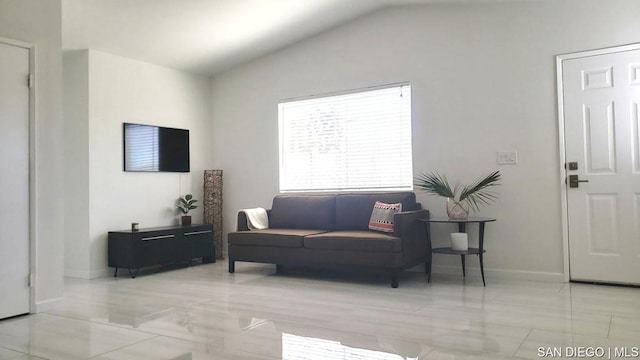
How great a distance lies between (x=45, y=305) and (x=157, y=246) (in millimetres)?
1599

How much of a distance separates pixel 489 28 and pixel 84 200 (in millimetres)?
4510

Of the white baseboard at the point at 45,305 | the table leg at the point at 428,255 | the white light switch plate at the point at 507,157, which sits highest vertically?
the white light switch plate at the point at 507,157

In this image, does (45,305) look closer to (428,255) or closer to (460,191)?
(428,255)

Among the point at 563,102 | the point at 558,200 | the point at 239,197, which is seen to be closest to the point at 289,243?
the point at 239,197

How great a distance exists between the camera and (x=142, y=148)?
535 cm

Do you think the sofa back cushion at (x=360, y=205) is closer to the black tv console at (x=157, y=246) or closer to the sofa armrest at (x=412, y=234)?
the sofa armrest at (x=412, y=234)

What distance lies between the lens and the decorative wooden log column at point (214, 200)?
602 cm

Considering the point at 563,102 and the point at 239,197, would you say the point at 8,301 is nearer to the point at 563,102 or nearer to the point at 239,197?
the point at 239,197

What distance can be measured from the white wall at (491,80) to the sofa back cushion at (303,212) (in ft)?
3.45

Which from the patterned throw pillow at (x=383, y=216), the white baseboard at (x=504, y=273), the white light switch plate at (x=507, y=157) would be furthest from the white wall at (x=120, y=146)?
the white light switch plate at (x=507, y=157)

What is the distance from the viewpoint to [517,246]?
14.2ft

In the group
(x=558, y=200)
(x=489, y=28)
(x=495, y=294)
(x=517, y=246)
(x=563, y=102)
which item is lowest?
(x=495, y=294)

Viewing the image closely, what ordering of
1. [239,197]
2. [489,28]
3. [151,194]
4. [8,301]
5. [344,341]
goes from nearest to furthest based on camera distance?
[344,341], [8,301], [489,28], [151,194], [239,197]

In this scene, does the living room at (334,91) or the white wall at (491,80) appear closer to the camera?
the living room at (334,91)
